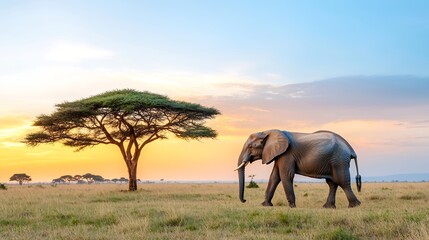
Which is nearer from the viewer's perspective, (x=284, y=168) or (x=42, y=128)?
(x=284, y=168)

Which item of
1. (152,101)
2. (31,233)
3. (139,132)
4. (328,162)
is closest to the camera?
(31,233)

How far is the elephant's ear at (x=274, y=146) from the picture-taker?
1917 cm

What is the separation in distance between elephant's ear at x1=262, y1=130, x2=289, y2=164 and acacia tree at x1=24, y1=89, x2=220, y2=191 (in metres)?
17.7

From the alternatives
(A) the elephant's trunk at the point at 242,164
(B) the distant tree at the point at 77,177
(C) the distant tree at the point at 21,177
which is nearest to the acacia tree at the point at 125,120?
(A) the elephant's trunk at the point at 242,164

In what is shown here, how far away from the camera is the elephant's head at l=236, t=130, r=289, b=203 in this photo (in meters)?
19.2

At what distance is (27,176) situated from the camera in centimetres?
9731

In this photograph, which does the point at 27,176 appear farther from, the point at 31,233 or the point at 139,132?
the point at 31,233

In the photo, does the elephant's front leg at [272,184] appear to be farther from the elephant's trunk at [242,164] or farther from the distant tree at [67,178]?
the distant tree at [67,178]

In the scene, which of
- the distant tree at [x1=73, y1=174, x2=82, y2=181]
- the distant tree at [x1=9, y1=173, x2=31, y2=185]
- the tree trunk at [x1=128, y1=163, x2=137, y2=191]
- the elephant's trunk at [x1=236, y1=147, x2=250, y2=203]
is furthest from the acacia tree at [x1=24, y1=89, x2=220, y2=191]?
the distant tree at [x1=73, y1=174, x2=82, y2=181]

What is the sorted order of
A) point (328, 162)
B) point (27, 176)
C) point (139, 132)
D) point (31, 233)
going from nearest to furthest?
point (31, 233) → point (328, 162) → point (139, 132) → point (27, 176)

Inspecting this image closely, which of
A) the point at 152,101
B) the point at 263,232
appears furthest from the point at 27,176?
the point at 263,232

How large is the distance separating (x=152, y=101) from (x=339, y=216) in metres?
24.0

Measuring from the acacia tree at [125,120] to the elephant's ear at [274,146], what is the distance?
17686mm

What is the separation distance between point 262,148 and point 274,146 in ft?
2.14
